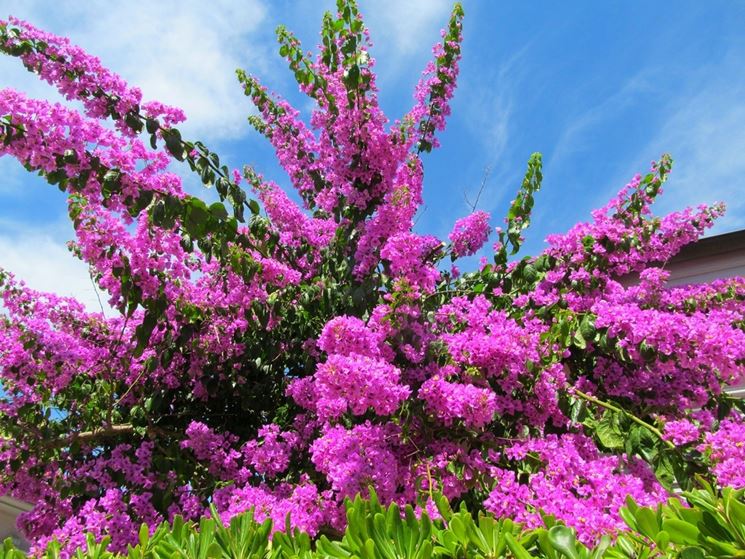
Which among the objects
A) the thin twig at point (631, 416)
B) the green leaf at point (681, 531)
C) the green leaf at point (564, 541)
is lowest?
the green leaf at point (564, 541)

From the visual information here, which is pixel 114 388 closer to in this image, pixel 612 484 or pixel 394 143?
pixel 394 143

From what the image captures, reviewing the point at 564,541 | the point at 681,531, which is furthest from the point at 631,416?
the point at 564,541

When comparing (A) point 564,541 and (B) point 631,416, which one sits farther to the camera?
(B) point 631,416

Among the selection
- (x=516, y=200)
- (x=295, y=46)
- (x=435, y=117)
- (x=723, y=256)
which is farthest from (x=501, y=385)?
(x=723, y=256)

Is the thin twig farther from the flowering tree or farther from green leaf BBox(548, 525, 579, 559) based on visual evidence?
green leaf BBox(548, 525, 579, 559)

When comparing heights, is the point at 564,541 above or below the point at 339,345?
below

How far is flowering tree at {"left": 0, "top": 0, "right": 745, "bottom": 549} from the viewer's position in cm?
229

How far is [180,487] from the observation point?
2.98m

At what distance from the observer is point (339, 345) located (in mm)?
2461

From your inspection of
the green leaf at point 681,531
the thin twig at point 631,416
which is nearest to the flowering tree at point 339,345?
the thin twig at point 631,416

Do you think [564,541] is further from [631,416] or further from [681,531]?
[631,416]

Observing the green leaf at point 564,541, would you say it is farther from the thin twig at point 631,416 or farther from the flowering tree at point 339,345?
the thin twig at point 631,416

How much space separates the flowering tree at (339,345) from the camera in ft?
7.51

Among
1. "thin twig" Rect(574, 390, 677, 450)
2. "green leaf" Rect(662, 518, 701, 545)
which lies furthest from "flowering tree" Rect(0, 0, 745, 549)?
"green leaf" Rect(662, 518, 701, 545)
